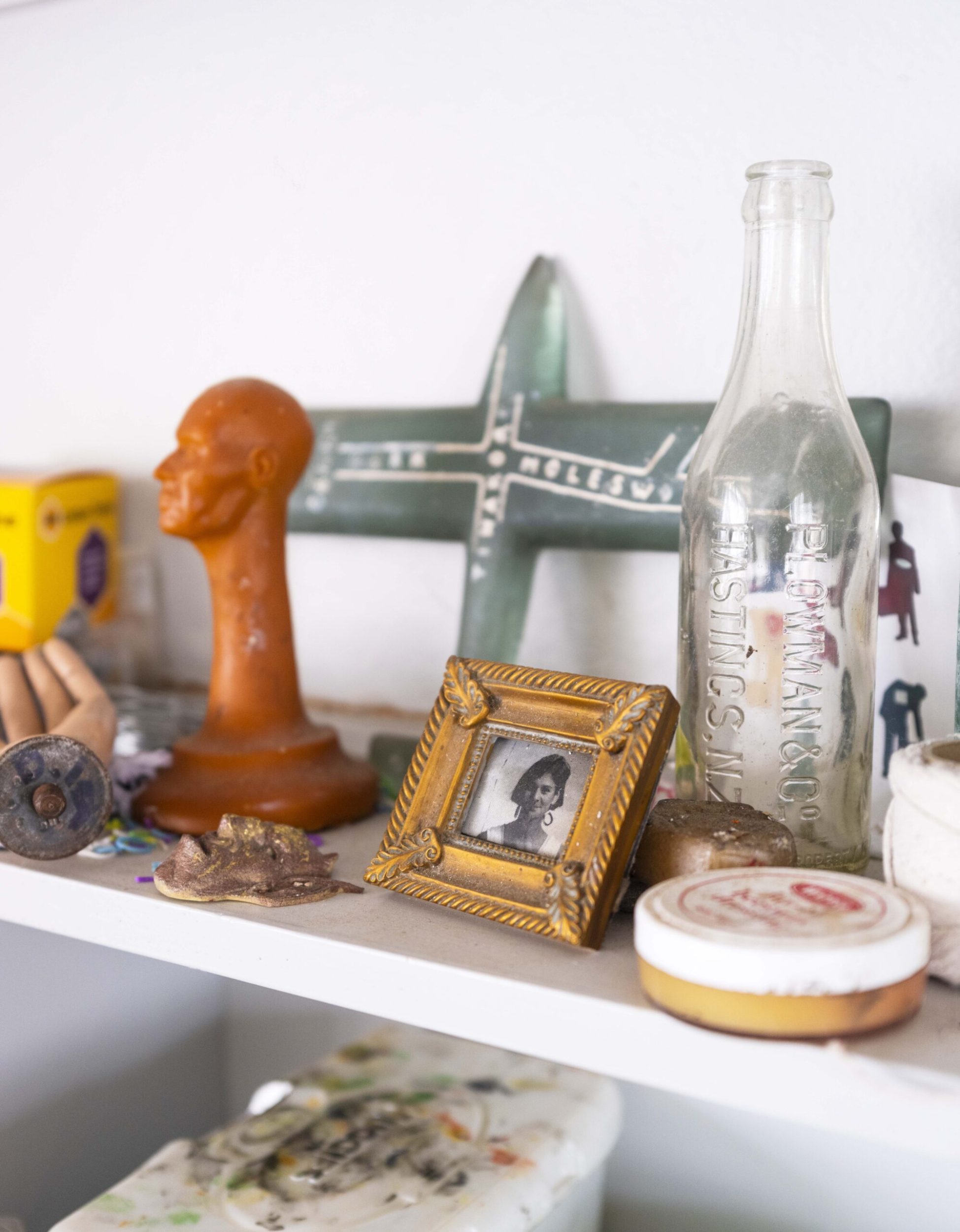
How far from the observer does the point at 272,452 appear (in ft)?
2.02

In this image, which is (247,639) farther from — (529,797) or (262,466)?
(529,797)

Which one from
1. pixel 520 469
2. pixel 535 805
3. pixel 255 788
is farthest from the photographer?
pixel 520 469

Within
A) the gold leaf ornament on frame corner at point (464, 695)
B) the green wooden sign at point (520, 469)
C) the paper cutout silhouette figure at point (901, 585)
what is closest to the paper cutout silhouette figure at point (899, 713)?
the paper cutout silhouette figure at point (901, 585)

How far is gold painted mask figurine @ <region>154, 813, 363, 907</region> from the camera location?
1.70 ft

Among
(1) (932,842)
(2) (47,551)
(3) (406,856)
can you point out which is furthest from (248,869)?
(2) (47,551)

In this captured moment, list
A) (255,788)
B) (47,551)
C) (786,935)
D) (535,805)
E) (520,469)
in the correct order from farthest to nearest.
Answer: (47,551), (520,469), (255,788), (535,805), (786,935)

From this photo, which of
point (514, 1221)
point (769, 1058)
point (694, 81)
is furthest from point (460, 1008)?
point (694, 81)

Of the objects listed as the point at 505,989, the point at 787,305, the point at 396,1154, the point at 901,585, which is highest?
the point at 787,305

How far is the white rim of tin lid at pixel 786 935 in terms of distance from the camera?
37 cm

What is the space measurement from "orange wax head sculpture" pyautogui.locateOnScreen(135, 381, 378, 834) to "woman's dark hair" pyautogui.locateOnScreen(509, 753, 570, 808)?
0.16m

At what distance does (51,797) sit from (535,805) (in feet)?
0.76

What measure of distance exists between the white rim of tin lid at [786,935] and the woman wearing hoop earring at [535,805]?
0.07 meters

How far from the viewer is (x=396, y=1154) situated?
25.6 inches

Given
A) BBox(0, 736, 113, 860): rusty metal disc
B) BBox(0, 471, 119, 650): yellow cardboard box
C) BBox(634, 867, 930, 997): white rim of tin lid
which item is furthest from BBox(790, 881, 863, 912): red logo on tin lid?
BBox(0, 471, 119, 650): yellow cardboard box
